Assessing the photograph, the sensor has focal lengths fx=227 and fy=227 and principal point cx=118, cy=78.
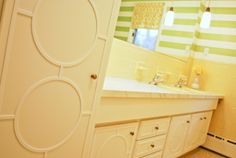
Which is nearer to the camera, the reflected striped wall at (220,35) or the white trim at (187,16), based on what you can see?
the white trim at (187,16)

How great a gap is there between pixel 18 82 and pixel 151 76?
180 centimetres

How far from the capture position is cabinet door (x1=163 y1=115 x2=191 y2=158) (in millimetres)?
2059

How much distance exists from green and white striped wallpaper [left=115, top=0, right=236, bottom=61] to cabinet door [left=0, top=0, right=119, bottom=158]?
1.68 meters

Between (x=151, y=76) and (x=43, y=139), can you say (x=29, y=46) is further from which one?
(x=151, y=76)

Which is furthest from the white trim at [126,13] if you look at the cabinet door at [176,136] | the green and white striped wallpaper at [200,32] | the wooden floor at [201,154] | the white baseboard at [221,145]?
the white baseboard at [221,145]

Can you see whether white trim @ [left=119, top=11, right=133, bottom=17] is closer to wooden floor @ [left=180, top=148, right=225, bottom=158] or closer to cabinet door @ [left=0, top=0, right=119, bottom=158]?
cabinet door @ [left=0, top=0, right=119, bottom=158]

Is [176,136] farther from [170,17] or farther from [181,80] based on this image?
[170,17]

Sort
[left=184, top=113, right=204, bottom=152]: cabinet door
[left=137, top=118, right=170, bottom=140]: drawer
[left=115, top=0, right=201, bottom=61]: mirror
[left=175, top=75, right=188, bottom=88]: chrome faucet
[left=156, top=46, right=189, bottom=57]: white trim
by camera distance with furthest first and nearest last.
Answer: [left=175, top=75, right=188, bottom=88]: chrome faucet → [left=156, top=46, right=189, bottom=57]: white trim → [left=184, top=113, right=204, bottom=152]: cabinet door → [left=115, top=0, right=201, bottom=61]: mirror → [left=137, top=118, right=170, bottom=140]: drawer

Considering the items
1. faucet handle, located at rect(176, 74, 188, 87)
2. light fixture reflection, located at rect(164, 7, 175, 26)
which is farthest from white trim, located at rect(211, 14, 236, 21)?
faucet handle, located at rect(176, 74, 188, 87)

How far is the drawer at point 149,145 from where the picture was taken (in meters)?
1.65

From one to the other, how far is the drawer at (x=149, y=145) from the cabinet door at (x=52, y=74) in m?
0.62

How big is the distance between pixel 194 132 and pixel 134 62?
1171 millimetres

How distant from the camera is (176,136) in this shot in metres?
2.19

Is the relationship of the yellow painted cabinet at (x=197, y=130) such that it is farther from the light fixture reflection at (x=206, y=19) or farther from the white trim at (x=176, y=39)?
the light fixture reflection at (x=206, y=19)
